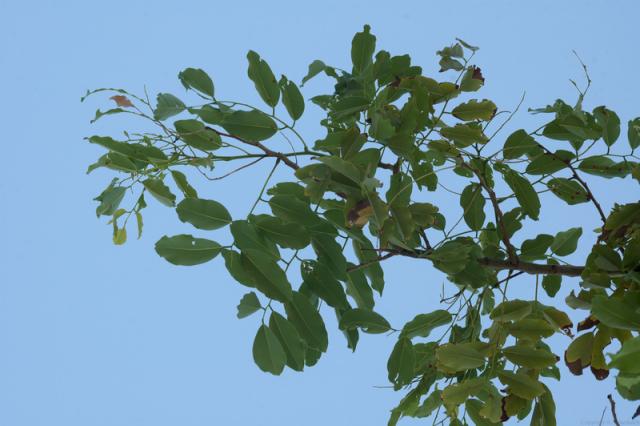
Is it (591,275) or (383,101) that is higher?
(383,101)

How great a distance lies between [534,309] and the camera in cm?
100

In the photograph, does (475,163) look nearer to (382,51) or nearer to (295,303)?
(382,51)

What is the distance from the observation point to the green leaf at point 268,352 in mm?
876

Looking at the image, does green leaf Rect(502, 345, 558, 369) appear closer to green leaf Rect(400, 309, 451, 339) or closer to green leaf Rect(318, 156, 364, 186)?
green leaf Rect(400, 309, 451, 339)

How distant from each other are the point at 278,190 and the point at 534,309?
34 centimetres

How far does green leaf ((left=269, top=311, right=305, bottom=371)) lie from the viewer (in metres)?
0.89

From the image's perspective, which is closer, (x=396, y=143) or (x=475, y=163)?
(x=396, y=143)

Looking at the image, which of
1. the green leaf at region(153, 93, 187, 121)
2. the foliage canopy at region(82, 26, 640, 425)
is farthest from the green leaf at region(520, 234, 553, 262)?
the green leaf at region(153, 93, 187, 121)

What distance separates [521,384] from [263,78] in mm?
439

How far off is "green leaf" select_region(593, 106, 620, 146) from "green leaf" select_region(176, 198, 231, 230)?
0.50 metres

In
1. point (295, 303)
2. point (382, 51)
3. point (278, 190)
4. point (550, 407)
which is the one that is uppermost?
point (382, 51)

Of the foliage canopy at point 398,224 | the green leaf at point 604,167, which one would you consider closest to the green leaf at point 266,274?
the foliage canopy at point 398,224

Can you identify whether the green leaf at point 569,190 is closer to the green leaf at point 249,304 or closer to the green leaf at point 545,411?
the green leaf at point 545,411

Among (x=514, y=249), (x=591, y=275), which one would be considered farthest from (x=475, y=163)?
(x=591, y=275)
